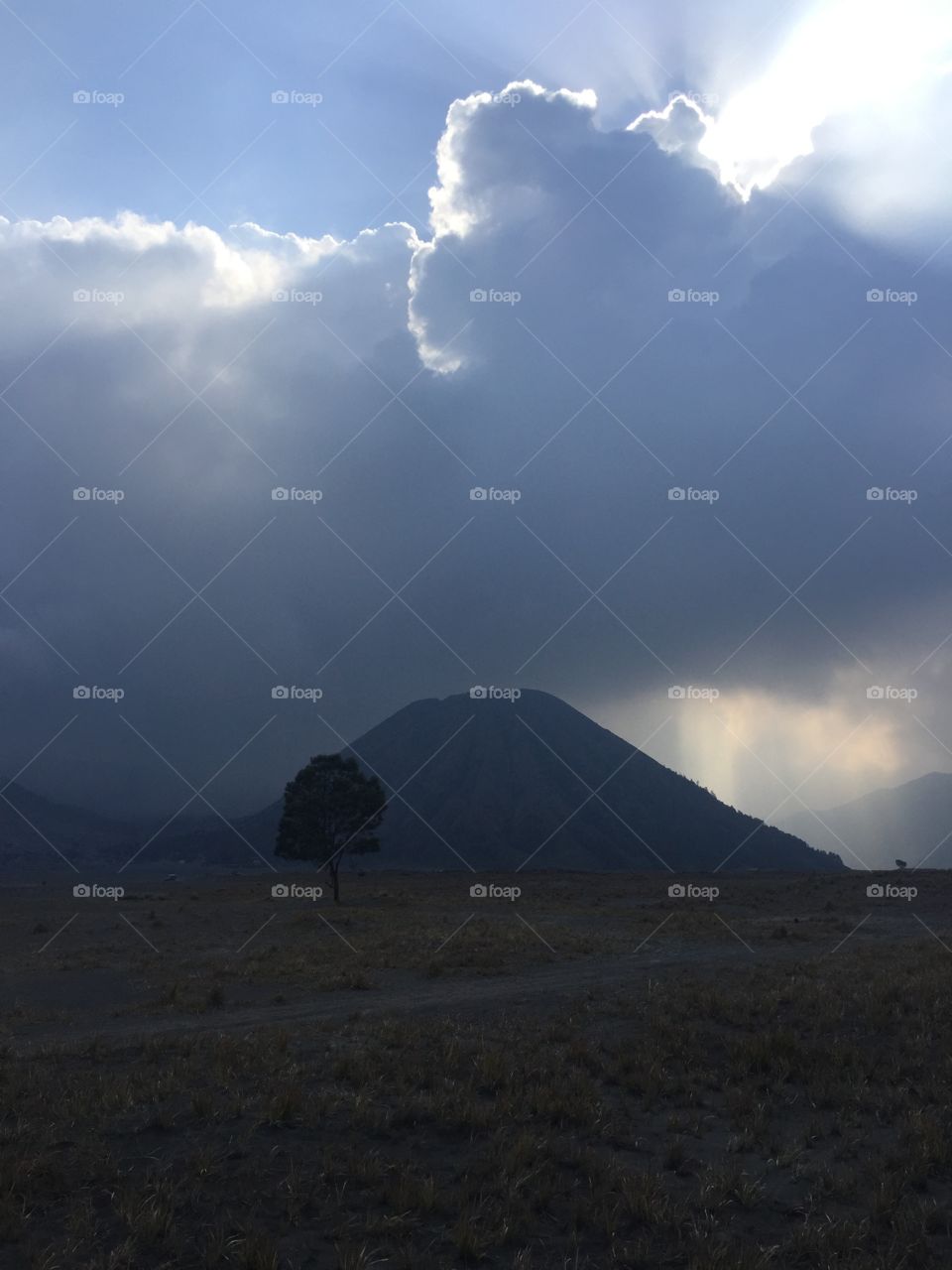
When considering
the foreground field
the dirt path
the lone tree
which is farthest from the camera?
the lone tree

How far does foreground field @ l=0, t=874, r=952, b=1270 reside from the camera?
7.74m

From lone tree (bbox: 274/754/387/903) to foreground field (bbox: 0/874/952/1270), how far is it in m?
35.6

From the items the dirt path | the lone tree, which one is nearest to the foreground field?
the dirt path

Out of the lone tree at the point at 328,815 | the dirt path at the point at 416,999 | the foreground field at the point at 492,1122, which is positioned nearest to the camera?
the foreground field at the point at 492,1122

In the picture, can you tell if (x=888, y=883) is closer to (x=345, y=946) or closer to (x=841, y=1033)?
(x=345, y=946)

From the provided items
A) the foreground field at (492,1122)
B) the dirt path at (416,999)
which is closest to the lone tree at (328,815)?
the dirt path at (416,999)

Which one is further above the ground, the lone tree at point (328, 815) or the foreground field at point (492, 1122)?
the lone tree at point (328, 815)

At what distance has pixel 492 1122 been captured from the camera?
1012 cm

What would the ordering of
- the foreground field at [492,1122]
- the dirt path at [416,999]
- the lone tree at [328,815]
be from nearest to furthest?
the foreground field at [492,1122] < the dirt path at [416,999] < the lone tree at [328,815]

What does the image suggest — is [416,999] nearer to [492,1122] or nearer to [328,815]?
[492,1122]

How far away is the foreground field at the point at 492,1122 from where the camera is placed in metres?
7.74

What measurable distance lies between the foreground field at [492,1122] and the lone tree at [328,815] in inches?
1403

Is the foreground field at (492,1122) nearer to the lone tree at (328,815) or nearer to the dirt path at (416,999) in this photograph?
the dirt path at (416,999)

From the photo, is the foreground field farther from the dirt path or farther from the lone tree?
the lone tree
